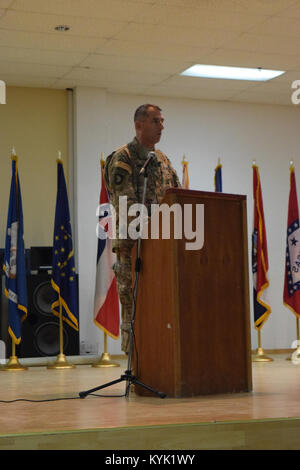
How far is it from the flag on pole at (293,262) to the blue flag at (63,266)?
2247mm

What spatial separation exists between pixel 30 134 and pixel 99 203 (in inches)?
45.3

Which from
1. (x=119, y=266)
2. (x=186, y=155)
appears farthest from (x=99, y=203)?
(x=119, y=266)

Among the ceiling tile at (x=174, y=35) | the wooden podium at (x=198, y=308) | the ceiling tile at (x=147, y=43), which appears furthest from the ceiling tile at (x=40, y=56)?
the wooden podium at (x=198, y=308)

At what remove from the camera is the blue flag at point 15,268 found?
717 centimetres

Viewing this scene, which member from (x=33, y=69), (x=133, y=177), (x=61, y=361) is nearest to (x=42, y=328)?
(x=61, y=361)

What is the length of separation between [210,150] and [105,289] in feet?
7.91

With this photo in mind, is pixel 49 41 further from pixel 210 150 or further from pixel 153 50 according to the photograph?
pixel 210 150

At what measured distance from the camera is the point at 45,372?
262 inches

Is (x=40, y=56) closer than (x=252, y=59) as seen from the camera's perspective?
Yes

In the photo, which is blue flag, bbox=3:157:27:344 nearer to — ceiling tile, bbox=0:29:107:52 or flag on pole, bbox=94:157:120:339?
flag on pole, bbox=94:157:120:339

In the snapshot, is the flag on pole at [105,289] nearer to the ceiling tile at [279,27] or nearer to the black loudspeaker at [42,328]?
the black loudspeaker at [42,328]

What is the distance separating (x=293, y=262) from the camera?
26.2 ft

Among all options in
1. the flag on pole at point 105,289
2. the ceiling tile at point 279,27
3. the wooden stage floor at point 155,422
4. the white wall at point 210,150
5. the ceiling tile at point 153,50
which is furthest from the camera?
the white wall at point 210,150

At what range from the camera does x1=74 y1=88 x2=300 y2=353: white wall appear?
8.39 metres
